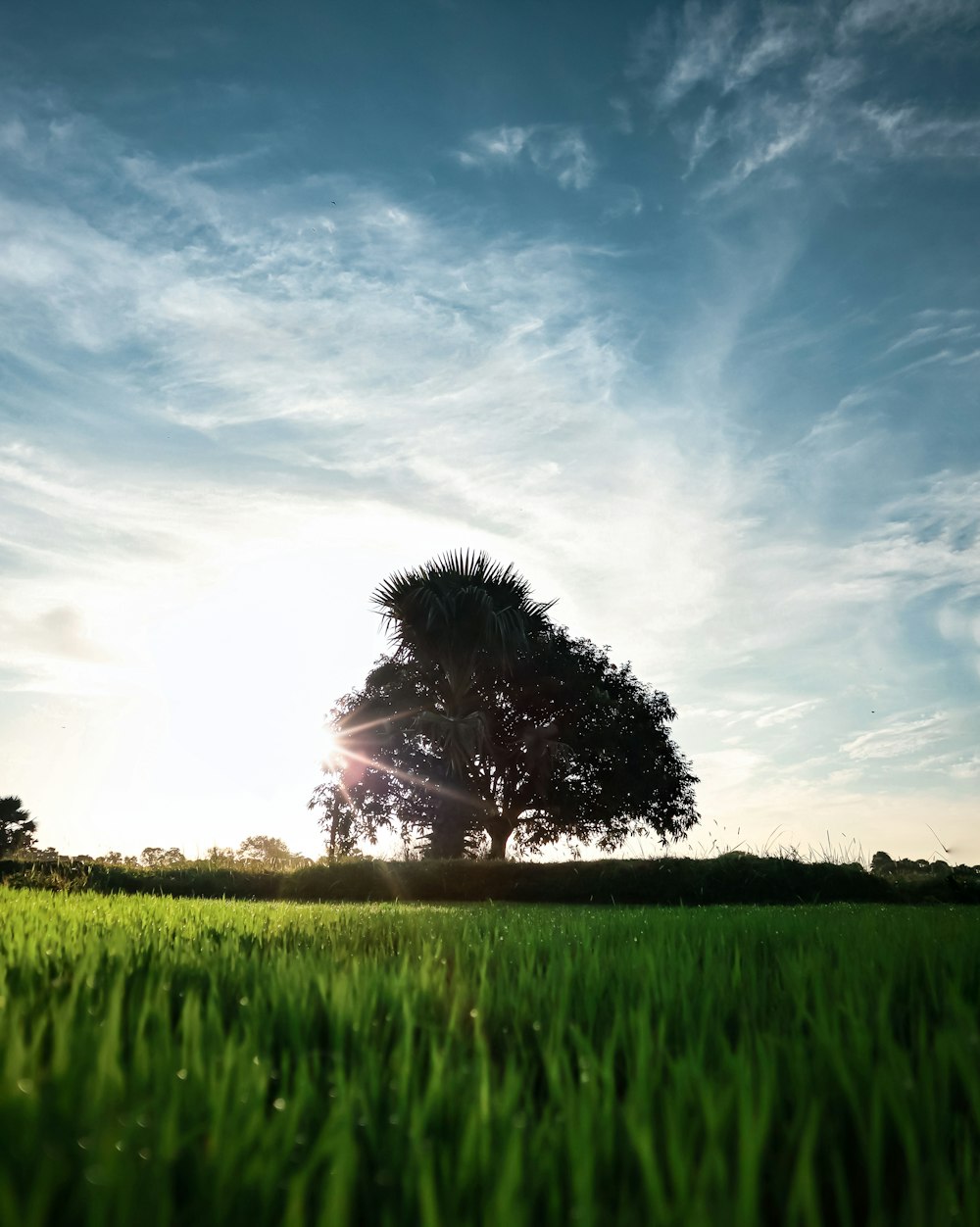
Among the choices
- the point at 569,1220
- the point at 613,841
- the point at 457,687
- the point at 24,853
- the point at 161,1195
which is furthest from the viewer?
the point at 613,841

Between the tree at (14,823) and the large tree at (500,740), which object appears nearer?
the large tree at (500,740)

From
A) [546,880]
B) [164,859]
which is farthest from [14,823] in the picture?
[546,880]

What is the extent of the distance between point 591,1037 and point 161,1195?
4.03ft

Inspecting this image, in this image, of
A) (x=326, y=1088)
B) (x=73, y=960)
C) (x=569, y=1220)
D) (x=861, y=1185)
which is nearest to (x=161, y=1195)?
(x=569, y=1220)

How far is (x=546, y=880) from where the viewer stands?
45.1 ft

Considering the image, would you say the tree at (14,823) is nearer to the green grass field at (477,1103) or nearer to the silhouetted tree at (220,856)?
the silhouetted tree at (220,856)

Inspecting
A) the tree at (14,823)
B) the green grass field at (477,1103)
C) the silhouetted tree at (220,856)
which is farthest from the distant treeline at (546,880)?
the tree at (14,823)

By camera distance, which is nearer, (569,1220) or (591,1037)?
(569,1220)

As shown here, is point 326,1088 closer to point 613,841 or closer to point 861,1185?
point 861,1185

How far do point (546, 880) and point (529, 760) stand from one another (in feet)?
29.8

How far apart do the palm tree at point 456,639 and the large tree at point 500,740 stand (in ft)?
0.16

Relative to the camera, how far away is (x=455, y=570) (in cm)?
2170

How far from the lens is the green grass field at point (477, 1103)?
0.91m

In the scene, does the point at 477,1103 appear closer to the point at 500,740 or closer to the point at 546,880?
the point at 546,880
